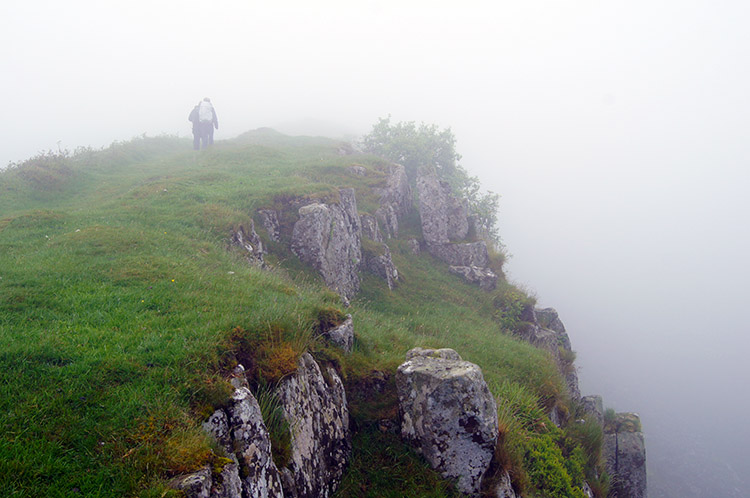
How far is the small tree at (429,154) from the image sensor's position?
1549 inches

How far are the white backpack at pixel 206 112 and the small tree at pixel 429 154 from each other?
55.7 ft

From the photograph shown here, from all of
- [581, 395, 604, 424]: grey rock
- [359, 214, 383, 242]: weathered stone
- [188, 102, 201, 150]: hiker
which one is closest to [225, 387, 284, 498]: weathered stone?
[581, 395, 604, 424]: grey rock

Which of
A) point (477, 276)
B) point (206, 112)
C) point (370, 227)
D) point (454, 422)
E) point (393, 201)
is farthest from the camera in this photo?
point (206, 112)

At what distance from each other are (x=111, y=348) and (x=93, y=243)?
7.01m

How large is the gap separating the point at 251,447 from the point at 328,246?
13.1m

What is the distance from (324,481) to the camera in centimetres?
652

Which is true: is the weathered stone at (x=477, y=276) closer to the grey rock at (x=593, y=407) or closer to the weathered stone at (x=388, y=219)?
the weathered stone at (x=388, y=219)

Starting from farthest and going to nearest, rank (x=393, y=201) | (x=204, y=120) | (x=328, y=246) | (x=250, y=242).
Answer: (x=204, y=120)
(x=393, y=201)
(x=328, y=246)
(x=250, y=242)

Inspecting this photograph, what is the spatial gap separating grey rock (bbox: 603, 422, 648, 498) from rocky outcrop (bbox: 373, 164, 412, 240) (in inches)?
617

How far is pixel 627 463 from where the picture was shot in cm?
1548

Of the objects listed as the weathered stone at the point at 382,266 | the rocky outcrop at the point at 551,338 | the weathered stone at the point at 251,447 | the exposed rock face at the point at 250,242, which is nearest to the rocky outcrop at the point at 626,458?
the rocky outcrop at the point at 551,338

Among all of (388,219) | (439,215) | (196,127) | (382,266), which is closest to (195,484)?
(382,266)

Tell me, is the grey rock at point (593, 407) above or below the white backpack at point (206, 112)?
below

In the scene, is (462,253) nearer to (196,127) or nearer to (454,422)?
(454,422)
